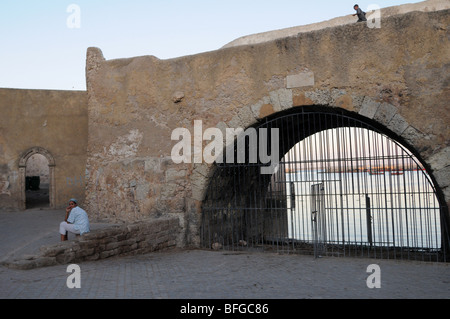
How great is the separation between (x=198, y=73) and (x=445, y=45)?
428 cm

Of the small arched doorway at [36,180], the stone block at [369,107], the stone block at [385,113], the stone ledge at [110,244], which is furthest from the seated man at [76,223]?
the small arched doorway at [36,180]

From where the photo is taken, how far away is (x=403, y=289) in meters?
4.77

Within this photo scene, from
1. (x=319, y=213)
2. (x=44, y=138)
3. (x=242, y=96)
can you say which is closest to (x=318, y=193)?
(x=319, y=213)

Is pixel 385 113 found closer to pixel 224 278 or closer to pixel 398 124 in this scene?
pixel 398 124

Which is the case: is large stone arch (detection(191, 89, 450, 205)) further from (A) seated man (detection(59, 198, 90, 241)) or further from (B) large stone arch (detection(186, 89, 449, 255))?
(A) seated man (detection(59, 198, 90, 241))

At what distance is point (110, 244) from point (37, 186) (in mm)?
15585

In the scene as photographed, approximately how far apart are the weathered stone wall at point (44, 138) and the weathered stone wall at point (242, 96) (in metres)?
5.12

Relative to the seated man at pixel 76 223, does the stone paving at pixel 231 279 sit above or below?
below

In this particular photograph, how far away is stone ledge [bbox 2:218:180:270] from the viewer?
5.69 metres

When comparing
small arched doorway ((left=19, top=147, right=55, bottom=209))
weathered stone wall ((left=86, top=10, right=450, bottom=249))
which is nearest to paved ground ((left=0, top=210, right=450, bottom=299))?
weathered stone wall ((left=86, top=10, right=450, bottom=249))

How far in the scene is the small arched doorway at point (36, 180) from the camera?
13648mm

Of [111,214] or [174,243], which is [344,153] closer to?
[174,243]

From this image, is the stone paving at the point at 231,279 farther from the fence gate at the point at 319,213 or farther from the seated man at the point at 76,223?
the seated man at the point at 76,223
